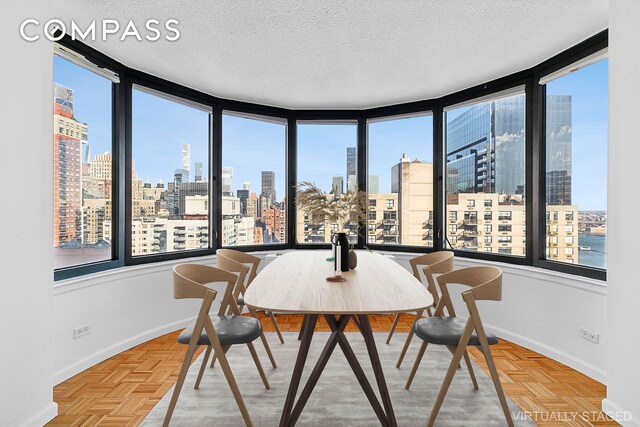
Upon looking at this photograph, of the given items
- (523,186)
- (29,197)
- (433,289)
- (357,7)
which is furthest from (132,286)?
(523,186)

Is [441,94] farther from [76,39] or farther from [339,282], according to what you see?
[76,39]

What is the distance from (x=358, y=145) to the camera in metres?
5.02

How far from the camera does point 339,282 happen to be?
86.7 inches

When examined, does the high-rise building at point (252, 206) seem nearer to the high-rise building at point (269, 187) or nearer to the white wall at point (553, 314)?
the high-rise building at point (269, 187)

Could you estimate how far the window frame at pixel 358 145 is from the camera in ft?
10.5

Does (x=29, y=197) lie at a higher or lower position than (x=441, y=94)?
lower

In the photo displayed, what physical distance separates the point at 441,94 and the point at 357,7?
7.50 feet

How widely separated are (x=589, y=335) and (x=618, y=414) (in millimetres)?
783

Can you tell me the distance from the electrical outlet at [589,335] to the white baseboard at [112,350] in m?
3.94

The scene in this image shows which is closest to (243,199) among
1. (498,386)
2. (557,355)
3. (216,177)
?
(216,177)

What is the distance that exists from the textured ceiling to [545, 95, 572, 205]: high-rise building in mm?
509

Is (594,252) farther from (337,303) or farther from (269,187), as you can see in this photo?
(269,187)

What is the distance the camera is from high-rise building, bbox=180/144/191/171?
4.16 m

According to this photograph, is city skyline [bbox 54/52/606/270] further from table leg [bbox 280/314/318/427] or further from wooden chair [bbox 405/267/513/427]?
table leg [bbox 280/314/318/427]
